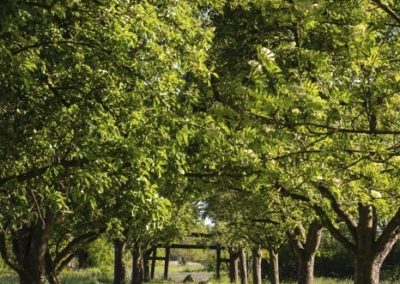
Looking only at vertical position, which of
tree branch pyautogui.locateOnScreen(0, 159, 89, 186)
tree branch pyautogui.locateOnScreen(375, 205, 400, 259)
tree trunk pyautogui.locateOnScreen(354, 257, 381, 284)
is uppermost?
tree branch pyautogui.locateOnScreen(0, 159, 89, 186)

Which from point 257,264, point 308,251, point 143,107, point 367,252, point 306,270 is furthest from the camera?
point 257,264

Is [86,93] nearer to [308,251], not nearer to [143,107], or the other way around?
[143,107]

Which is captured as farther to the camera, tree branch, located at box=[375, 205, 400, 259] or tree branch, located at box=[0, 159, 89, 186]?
tree branch, located at box=[375, 205, 400, 259]

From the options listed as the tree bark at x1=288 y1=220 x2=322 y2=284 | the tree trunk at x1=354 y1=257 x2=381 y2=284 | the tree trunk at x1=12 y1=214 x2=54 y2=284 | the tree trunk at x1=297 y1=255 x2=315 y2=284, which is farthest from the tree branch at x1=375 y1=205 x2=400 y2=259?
the tree trunk at x1=12 y1=214 x2=54 y2=284

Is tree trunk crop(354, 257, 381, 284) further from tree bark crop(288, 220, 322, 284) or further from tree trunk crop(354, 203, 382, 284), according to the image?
tree bark crop(288, 220, 322, 284)

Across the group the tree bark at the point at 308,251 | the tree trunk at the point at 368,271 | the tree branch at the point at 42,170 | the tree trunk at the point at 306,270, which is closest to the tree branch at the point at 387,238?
the tree trunk at the point at 368,271

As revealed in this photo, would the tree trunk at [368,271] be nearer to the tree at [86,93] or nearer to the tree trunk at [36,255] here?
the tree at [86,93]

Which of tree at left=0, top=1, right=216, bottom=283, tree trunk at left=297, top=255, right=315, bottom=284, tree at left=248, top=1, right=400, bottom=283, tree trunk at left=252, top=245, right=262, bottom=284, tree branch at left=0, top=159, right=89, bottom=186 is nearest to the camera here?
tree at left=248, top=1, right=400, bottom=283

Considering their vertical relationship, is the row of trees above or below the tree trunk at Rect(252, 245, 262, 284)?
above

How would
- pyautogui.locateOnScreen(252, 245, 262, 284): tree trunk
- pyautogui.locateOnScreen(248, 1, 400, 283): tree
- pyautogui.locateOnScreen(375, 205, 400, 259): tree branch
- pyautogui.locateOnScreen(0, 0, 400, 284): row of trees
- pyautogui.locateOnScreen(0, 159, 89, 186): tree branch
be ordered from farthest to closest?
pyautogui.locateOnScreen(252, 245, 262, 284): tree trunk → pyautogui.locateOnScreen(375, 205, 400, 259): tree branch → pyautogui.locateOnScreen(0, 159, 89, 186): tree branch → pyautogui.locateOnScreen(0, 0, 400, 284): row of trees → pyautogui.locateOnScreen(248, 1, 400, 283): tree

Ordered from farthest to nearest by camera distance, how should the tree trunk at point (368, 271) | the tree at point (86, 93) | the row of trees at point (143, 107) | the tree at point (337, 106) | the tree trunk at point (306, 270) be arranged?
the tree trunk at point (306, 270) → the tree trunk at point (368, 271) → the tree at point (86, 93) → the row of trees at point (143, 107) → the tree at point (337, 106)

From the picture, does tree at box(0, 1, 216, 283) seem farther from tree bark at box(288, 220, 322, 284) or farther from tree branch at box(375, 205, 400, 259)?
tree bark at box(288, 220, 322, 284)

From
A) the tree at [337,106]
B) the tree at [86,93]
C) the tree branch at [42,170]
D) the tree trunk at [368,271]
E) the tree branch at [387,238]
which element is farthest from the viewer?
the tree trunk at [368,271]

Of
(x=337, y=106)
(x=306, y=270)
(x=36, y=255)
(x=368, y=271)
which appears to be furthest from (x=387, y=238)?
(x=36, y=255)
